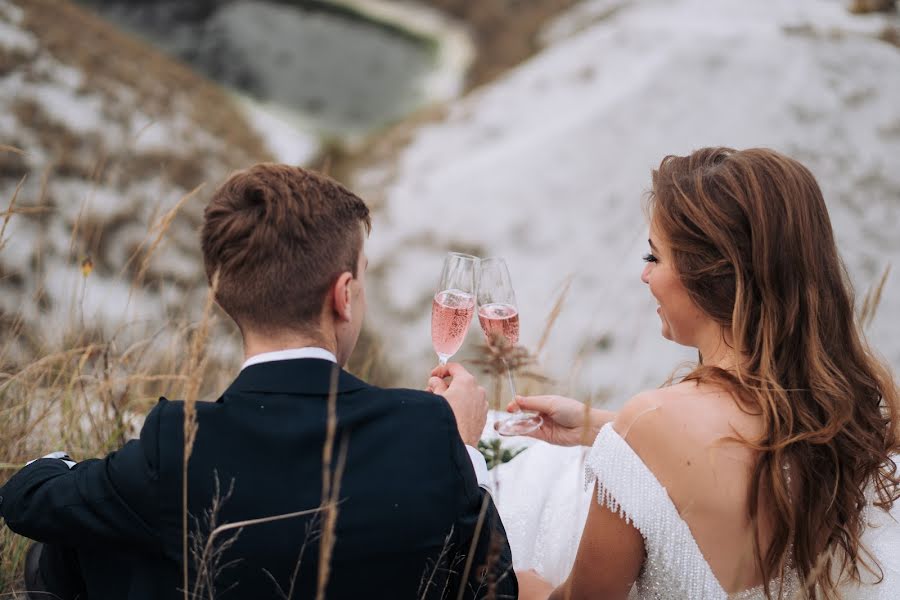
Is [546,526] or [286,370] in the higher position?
[286,370]

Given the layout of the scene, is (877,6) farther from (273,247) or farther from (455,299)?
(273,247)

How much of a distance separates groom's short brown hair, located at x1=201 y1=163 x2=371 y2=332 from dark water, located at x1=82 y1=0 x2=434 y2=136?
36.4 feet

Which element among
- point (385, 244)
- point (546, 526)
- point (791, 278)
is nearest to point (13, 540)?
point (546, 526)

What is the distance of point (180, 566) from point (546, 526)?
1.46 meters

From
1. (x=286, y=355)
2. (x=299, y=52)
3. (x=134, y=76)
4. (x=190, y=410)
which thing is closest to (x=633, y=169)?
(x=286, y=355)

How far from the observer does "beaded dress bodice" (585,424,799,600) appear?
2.04 metres

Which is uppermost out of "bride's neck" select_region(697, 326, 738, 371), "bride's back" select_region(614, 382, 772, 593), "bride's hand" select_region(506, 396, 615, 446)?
"bride's neck" select_region(697, 326, 738, 371)

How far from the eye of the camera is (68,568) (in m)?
2.03

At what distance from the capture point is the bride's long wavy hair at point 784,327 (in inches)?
81.0

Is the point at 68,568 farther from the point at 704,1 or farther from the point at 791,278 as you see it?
the point at 704,1

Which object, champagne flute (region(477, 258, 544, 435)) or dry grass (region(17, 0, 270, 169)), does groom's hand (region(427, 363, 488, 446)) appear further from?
dry grass (region(17, 0, 270, 169))

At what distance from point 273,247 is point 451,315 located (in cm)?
67

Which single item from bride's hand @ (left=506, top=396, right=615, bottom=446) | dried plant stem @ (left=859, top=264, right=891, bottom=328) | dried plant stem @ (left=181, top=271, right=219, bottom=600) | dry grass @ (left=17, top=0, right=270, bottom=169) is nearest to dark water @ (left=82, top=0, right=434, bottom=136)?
dry grass @ (left=17, top=0, right=270, bottom=169)

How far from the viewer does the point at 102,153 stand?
7.92m
